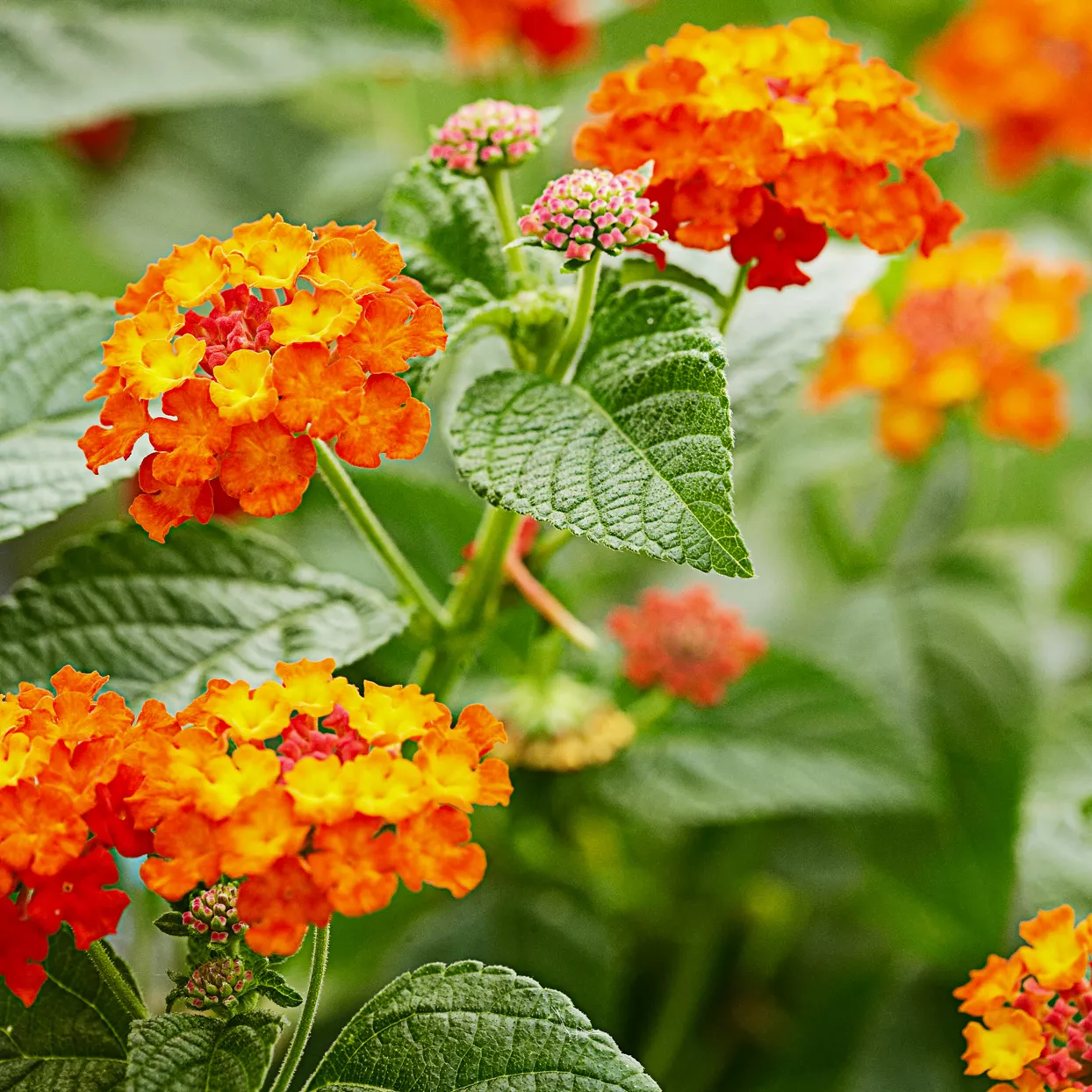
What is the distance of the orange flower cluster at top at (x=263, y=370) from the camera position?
45cm

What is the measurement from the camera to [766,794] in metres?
0.82

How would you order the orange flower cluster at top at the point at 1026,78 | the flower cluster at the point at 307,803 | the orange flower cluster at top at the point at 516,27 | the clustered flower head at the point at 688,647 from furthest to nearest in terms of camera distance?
the orange flower cluster at top at the point at 1026,78
the orange flower cluster at top at the point at 516,27
the clustered flower head at the point at 688,647
the flower cluster at the point at 307,803

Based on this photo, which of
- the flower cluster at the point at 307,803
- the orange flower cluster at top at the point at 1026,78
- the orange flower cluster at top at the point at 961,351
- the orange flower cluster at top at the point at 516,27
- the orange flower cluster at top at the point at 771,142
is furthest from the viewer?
the orange flower cluster at top at the point at 1026,78

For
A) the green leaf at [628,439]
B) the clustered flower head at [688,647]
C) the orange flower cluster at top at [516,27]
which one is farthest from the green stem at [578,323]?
the orange flower cluster at top at [516,27]

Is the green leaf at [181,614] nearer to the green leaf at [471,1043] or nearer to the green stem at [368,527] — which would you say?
the green stem at [368,527]

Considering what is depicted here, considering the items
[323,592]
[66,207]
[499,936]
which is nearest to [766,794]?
[499,936]

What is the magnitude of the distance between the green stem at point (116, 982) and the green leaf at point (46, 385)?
0.70 ft

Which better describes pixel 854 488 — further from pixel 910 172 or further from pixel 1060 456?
pixel 910 172

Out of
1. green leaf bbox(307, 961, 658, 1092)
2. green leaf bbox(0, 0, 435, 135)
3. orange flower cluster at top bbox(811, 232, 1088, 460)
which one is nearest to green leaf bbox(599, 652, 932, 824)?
orange flower cluster at top bbox(811, 232, 1088, 460)

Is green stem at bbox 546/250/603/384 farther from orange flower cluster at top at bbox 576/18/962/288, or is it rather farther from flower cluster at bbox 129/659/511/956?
flower cluster at bbox 129/659/511/956

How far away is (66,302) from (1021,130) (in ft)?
3.38

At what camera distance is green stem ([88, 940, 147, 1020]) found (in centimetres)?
49

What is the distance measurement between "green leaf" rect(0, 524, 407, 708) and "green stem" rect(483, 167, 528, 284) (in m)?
0.17


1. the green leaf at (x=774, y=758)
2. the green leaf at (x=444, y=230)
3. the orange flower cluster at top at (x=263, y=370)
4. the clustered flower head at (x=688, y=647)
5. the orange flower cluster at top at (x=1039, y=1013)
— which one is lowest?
the orange flower cluster at top at (x=1039, y=1013)
